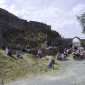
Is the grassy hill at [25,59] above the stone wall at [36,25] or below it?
below

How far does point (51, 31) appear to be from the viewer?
30703mm

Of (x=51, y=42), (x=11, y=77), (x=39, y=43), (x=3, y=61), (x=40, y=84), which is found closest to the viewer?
(x=40, y=84)

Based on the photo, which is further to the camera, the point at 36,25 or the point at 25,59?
the point at 36,25

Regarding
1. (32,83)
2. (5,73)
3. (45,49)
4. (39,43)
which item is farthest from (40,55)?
(32,83)

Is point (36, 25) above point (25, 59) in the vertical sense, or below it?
above

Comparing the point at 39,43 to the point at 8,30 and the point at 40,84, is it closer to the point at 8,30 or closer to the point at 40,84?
the point at 8,30

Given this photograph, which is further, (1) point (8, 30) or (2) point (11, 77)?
(1) point (8, 30)

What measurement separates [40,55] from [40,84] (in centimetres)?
1051

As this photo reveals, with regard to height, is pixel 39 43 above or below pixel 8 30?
below

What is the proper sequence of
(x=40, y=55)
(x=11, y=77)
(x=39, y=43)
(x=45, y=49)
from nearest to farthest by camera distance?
(x=11, y=77), (x=40, y=55), (x=45, y=49), (x=39, y=43)

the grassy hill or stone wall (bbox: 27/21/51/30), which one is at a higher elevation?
stone wall (bbox: 27/21/51/30)

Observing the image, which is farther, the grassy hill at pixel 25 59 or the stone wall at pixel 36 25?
the stone wall at pixel 36 25

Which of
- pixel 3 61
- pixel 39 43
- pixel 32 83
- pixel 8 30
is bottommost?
pixel 32 83

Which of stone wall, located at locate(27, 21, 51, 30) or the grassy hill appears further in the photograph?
stone wall, located at locate(27, 21, 51, 30)
